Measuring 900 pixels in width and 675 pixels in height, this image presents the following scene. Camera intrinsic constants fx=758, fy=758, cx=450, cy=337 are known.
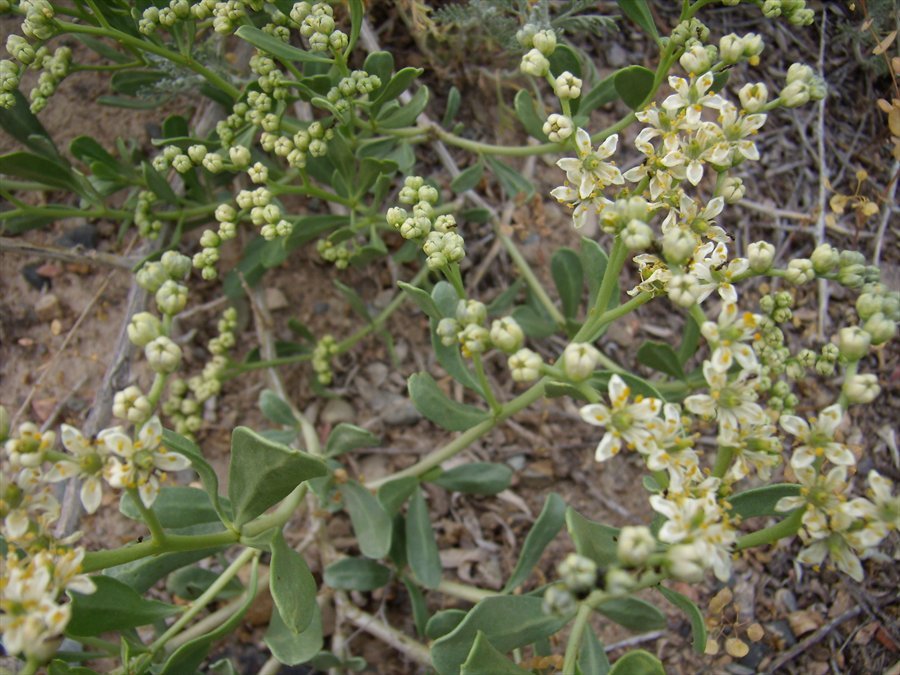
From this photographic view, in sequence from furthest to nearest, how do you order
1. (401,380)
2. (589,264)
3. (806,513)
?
1. (401,380)
2. (589,264)
3. (806,513)

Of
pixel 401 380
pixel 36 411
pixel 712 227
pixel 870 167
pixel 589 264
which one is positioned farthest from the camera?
pixel 870 167

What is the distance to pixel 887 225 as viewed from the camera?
400cm

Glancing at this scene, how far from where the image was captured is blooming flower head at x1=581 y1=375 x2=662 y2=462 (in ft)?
6.57

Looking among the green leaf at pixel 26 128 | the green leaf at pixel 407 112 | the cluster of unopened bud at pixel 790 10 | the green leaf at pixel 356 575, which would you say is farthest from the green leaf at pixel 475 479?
the green leaf at pixel 26 128

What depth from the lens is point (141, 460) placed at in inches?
79.0

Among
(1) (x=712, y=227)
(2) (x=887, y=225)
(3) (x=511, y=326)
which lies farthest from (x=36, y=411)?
(2) (x=887, y=225)

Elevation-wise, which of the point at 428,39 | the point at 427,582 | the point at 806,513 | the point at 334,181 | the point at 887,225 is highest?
the point at 428,39

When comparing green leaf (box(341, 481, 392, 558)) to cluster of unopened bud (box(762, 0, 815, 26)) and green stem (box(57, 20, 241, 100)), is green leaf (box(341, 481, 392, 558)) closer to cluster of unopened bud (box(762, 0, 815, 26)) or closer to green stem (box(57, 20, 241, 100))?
green stem (box(57, 20, 241, 100))

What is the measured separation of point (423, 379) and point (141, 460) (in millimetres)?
977

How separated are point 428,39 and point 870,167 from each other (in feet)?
8.20

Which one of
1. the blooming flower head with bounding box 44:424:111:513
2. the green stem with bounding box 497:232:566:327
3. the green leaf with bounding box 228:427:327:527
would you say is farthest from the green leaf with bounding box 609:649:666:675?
the green stem with bounding box 497:232:566:327

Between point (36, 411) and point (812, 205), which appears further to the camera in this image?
point (812, 205)

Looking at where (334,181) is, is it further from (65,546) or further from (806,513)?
(806,513)

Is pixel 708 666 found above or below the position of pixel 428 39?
below
